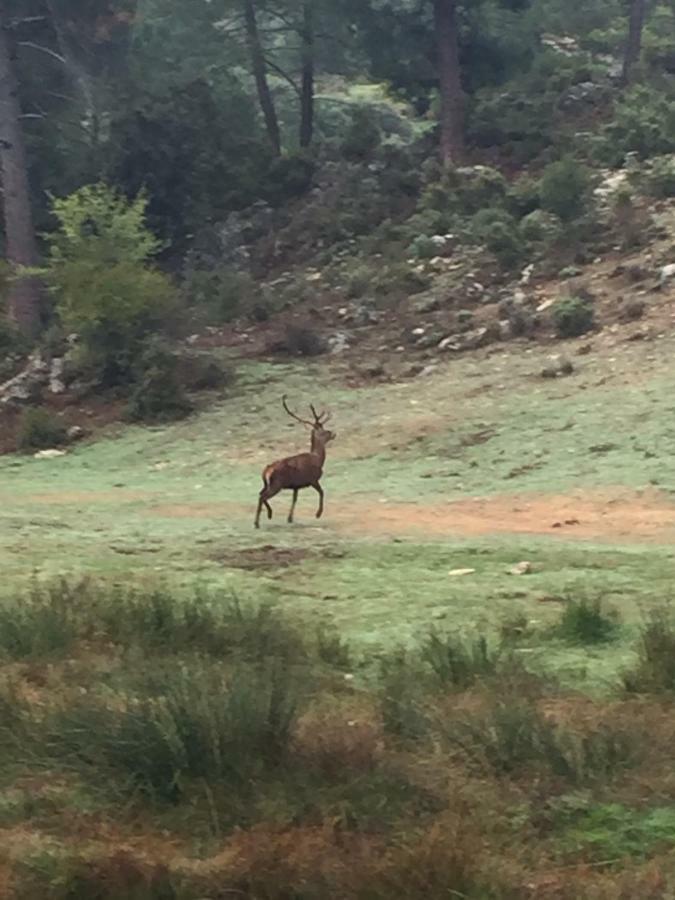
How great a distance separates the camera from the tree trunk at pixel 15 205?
29.6 meters

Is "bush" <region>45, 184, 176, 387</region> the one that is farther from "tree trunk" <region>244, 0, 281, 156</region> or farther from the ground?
"tree trunk" <region>244, 0, 281, 156</region>

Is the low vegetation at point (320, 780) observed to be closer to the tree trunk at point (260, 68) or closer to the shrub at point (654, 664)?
the shrub at point (654, 664)

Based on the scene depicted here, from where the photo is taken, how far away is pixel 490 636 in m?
8.63

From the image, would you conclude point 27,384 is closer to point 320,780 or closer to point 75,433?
point 75,433

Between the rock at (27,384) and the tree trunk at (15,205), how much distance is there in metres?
2.99

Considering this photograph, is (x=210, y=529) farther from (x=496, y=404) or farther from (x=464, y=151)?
(x=464, y=151)

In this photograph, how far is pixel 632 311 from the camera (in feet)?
76.6

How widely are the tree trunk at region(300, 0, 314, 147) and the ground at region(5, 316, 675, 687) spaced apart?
13.0 m

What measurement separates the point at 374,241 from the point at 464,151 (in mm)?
4622

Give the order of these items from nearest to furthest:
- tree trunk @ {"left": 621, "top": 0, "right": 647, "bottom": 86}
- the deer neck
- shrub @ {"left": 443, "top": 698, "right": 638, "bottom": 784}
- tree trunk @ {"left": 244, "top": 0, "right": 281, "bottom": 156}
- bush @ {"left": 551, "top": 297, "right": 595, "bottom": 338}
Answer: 1. shrub @ {"left": 443, "top": 698, "right": 638, "bottom": 784}
2. the deer neck
3. bush @ {"left": 551, "top": 297, "right": 595, "bottom": 338}
4. tree trunk @ {"left": 244, "top": 0, "right": 281, "bottom": 156}
5. tree trunk @ {"left": 621, "top": 0, "right": 647, "bottom": 86}

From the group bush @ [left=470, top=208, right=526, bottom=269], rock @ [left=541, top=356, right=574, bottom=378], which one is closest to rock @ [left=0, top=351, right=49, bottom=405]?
bush @ [left=470, top=208, right=526, bottom=269]

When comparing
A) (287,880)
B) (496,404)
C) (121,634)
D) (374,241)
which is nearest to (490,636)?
(121,634)

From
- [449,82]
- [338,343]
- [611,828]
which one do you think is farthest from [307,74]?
[611,828]

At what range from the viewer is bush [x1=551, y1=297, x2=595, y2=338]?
23.5 metres
